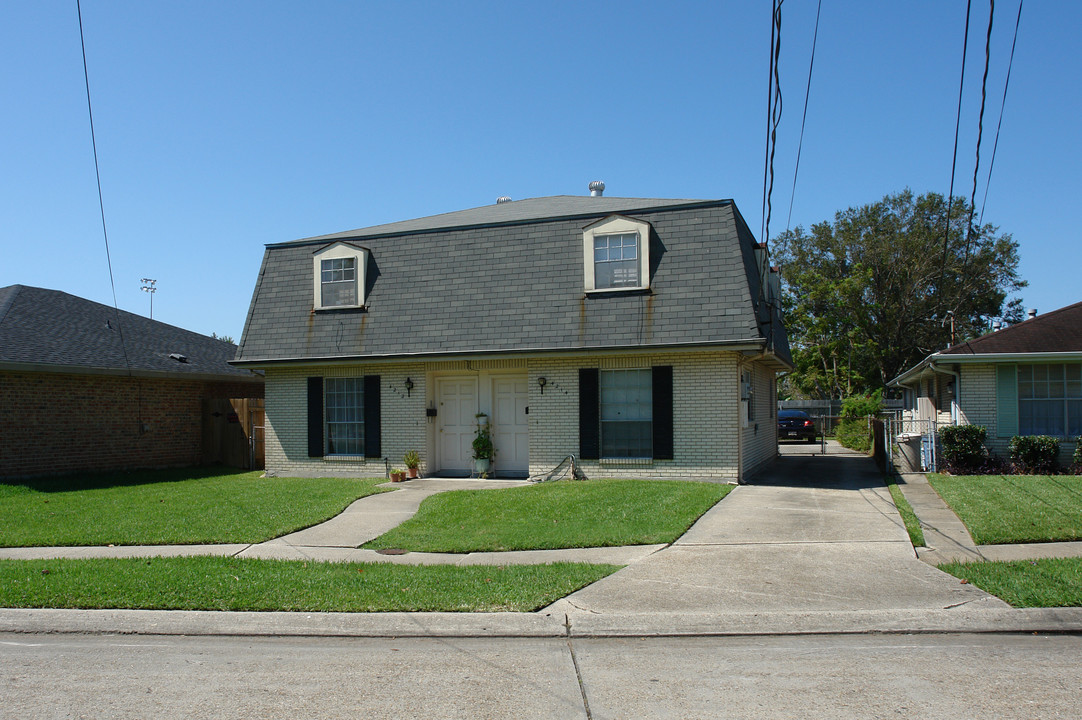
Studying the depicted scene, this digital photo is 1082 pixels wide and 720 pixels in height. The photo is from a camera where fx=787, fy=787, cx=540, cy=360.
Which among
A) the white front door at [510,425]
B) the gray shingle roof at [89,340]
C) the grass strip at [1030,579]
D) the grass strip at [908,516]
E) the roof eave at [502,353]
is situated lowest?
the grass strip at [908,516]

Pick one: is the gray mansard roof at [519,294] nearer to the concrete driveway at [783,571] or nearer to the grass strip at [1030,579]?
the concrete driveway at [783,571]

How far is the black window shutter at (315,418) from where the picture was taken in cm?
1777

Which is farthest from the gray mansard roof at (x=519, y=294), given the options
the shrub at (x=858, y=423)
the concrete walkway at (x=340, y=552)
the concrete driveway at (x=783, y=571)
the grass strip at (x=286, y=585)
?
the shrub at (x=858, y=423)

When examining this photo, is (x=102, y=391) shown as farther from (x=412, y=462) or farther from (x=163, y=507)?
(x=412, y=462)

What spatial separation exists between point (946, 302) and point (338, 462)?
43.4 meters

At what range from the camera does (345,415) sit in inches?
699

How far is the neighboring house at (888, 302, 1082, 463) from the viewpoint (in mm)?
15812

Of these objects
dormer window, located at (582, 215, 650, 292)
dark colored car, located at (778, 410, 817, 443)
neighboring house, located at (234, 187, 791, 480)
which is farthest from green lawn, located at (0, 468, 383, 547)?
dark colored car, located at (778, 410, 817, 443)

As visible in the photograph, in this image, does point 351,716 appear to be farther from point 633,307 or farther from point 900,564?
point 633,307

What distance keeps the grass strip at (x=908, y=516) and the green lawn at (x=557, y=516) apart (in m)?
2.69

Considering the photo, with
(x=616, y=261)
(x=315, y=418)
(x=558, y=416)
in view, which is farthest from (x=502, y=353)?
(x=315, y=418)

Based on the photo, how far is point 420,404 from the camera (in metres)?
17.1

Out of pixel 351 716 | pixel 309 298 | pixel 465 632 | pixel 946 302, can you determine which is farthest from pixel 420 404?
pixel 946 302

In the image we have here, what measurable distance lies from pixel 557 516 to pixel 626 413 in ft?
15.1
